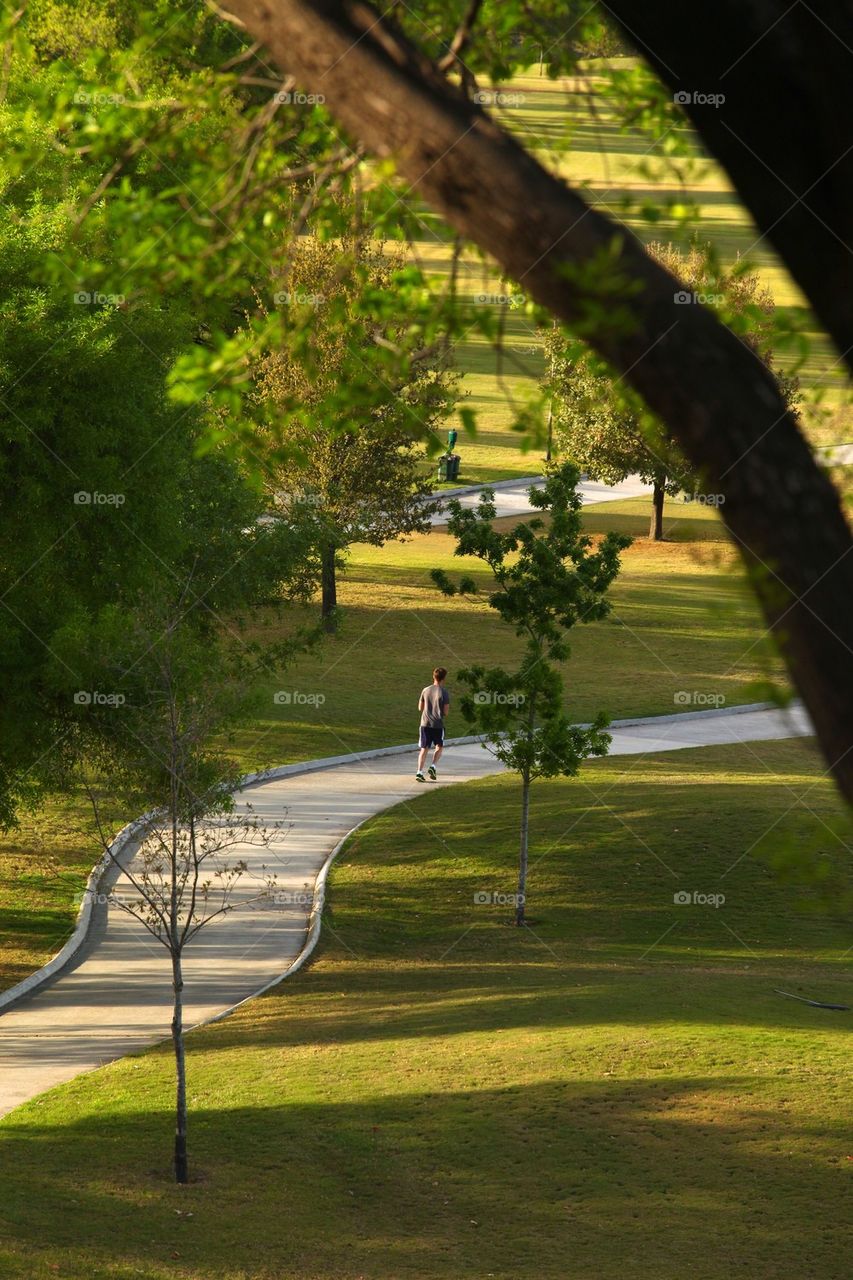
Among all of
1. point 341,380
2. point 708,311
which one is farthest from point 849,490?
point 341,380

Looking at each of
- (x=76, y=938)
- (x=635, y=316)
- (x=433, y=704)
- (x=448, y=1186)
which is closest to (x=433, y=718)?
(x=433, y=704)

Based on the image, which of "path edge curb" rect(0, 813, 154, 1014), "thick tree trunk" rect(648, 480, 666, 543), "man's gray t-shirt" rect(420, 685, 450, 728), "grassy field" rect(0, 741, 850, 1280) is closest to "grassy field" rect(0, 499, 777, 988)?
"path edge curb" rect(0, 813, 154, 1014)

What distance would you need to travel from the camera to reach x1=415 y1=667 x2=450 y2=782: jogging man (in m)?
27.4

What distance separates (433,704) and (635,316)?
24333 mm

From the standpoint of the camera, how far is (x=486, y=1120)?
43.6 ft

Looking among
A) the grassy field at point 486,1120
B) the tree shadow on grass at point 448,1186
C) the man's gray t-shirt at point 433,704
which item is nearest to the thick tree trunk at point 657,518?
the man's gray t-shirt at point 433,704

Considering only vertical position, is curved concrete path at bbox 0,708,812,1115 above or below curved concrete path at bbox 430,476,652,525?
below

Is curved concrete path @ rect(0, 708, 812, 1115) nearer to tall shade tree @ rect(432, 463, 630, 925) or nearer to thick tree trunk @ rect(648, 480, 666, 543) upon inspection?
tall shade tree @ rect(432, 463, 630, 925)

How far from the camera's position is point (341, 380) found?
531cm

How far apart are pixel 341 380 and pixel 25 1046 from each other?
12786mm

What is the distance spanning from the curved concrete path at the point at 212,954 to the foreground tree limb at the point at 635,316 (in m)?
7.52

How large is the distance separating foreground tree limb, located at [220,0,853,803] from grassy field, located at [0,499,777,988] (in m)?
17.5

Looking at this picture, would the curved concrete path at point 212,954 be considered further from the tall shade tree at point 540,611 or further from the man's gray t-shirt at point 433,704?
the tall shade tree at point 540,611

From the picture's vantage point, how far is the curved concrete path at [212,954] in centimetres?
1648
